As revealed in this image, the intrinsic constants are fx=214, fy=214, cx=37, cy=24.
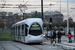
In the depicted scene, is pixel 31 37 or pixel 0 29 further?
pixel 0 29

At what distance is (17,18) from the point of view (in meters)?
84.2

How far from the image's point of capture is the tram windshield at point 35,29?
1121 inches

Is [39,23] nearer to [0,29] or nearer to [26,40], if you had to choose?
[26,40]

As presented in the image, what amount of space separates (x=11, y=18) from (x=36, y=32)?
61014mm

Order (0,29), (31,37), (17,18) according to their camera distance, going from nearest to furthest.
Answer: (31,37) < (17,18) < (0,29)

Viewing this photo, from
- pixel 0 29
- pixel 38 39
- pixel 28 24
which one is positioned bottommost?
pixel 0 29

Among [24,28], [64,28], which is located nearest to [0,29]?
[64,28]

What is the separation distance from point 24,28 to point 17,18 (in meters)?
54.8

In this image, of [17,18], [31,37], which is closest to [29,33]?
[31,37]

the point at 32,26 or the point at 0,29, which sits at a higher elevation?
the point at 32,26

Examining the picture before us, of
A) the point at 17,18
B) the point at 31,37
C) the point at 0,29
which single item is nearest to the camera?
the point at 31,37

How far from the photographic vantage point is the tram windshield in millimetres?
28484

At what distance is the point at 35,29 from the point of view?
28688 mm

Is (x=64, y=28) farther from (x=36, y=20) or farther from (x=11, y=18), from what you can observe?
(x=36, y=20)
